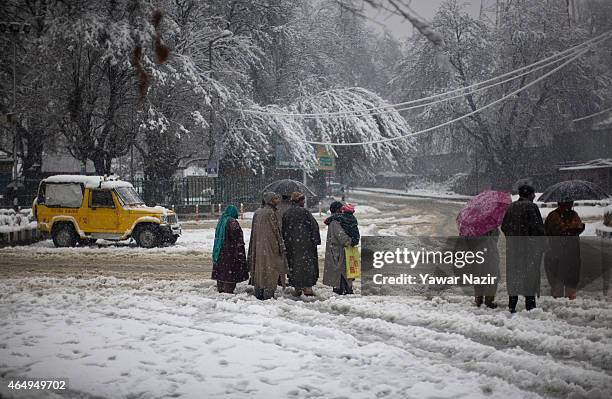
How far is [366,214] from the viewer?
33406 millimetres

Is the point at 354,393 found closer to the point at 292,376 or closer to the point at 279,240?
the point at 292,376

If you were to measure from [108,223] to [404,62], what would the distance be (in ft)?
105

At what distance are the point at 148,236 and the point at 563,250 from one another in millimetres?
12356

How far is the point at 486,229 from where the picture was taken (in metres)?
8.61

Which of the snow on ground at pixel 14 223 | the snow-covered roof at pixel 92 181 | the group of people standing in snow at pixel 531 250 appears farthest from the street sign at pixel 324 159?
the group of people standing in snow at pixel 531 250

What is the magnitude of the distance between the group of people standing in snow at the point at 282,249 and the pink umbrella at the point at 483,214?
1948mm

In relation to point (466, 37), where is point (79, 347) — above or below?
below

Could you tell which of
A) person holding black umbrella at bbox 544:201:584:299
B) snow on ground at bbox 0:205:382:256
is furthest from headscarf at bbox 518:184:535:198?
snow on ground at bbox 0:205:382:256

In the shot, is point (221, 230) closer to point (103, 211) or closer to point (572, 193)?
point (572, 193)

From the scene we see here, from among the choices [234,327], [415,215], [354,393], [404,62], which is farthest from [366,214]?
[354,393]

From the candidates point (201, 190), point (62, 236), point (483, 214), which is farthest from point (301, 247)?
point (201, 190)

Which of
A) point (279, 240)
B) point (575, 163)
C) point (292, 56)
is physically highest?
point (292, 56)

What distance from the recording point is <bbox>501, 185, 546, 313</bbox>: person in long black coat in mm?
8117

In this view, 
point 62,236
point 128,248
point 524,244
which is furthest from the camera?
point 62,236
